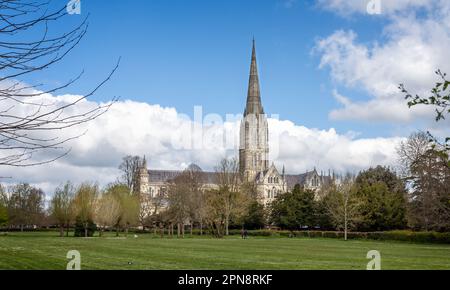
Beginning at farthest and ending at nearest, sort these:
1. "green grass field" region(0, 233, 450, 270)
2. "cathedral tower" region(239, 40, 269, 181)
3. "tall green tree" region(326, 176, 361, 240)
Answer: "cathedral tower" region(239, 40, 269, 181) < "tall green tree" region(326, 176, 361, 240) < "green grass field" region(0, 233, 450, 270)

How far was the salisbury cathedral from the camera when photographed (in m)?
155

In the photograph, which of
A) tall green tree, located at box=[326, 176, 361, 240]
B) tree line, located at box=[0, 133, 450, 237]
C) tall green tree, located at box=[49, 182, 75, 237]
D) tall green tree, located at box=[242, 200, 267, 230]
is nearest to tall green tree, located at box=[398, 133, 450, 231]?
tree line, located at box=[0, 133, 450, 237]

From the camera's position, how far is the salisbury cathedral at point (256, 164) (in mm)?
155375

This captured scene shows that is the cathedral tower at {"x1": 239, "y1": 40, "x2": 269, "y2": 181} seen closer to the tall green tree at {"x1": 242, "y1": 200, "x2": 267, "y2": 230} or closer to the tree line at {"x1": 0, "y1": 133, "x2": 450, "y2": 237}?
the tall green tree at {"x1": 242, "y1": 200, "x2": 267, "y2": 230}

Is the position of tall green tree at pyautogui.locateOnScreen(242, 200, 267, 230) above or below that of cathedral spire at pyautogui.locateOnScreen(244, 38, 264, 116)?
below

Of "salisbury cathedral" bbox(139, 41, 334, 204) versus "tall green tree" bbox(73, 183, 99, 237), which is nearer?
"tall green tree" bbox(73, 183, 99, 237)

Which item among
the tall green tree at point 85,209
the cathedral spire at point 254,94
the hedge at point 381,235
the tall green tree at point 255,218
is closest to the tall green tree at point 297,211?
the tall green tree at point 255,218

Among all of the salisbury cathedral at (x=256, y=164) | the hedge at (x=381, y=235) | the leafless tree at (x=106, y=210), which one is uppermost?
the salisbury cathedral at (x=256, y=164)

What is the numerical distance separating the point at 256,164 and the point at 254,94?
2154 cm

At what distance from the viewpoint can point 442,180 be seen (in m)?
56.4

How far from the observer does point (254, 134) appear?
17238 centimetres

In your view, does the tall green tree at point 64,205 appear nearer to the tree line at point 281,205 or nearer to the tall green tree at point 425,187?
the tree line at point 281,205

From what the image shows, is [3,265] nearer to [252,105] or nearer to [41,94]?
[41,94]
